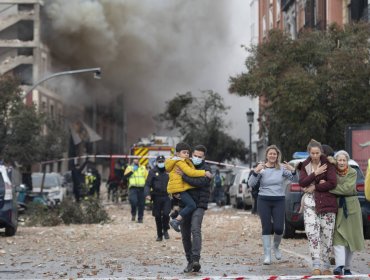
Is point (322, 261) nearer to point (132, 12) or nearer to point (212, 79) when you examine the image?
point (132, 12)

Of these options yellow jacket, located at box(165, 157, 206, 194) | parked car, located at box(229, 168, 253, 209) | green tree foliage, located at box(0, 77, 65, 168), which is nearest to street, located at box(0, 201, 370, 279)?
yellow jacket, located at box(165, 157, 206, 194)

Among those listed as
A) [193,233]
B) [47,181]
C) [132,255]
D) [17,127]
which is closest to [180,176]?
[193,233]

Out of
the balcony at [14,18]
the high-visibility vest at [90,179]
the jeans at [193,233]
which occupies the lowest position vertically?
the jeans at [193,233]

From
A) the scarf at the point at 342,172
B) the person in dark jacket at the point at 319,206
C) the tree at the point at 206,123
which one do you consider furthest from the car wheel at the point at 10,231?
the tree at the point at 206,123

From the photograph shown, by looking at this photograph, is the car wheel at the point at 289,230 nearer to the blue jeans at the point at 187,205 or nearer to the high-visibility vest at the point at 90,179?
the blue jeans at the point at 187,205

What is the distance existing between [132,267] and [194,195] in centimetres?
141

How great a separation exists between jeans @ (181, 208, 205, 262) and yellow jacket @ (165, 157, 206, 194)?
1.24 feet

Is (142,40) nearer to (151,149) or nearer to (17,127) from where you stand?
(151,149)

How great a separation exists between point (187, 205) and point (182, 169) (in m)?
0.47

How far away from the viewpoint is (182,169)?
13.4m

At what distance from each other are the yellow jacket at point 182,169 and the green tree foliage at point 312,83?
62.3 ft

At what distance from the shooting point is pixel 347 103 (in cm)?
3256

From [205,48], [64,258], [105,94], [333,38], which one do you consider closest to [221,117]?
[105,94]

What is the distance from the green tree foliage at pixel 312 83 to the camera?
32188 millimetres
